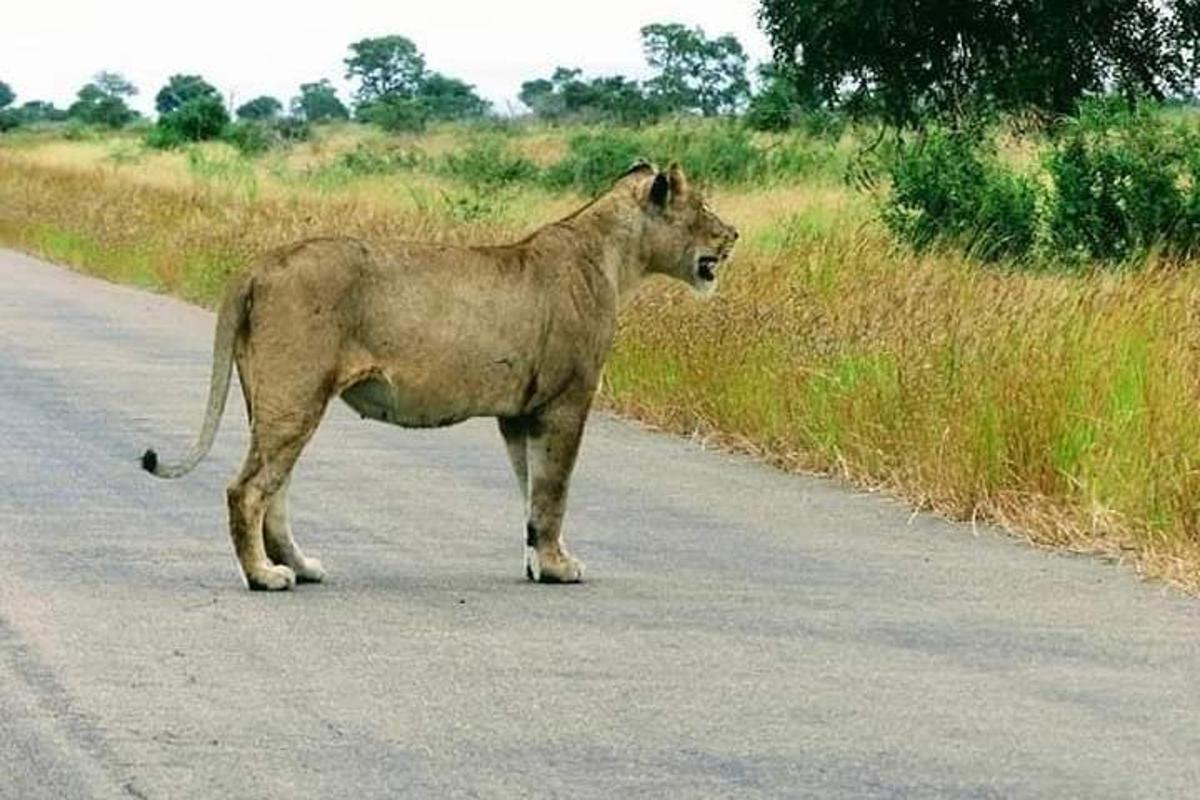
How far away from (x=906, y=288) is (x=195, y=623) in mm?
7269

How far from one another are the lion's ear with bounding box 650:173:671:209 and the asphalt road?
4.12ft

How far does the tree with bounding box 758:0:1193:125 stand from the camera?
3272 centimetres

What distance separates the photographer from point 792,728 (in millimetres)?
7207

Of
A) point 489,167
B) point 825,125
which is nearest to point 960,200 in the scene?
point 489,167

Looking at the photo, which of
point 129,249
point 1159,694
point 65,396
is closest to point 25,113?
point 129,249

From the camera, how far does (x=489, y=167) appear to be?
50844 millimetres

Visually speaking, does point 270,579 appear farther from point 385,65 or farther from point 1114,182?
point 385,65

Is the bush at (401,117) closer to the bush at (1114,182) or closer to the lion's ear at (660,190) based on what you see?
the bush at (1114,182)

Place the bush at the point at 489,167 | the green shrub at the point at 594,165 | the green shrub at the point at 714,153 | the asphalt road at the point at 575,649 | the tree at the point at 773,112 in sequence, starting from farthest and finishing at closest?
1. the tree at the point at 773,112
2. the bush at the point at 489,167
3. the green shrub at the point at 594,165
4. the green shrub at the point at 714,153
5. the asphalt road at the point at 575,649

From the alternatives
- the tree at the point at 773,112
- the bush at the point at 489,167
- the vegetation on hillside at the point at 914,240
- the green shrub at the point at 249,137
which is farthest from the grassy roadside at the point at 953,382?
the green shrub at the point at 249,137

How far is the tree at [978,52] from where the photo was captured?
32.7 meters

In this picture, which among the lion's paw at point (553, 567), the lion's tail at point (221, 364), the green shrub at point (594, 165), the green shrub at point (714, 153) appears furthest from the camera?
the green shrub at point (594, 165)

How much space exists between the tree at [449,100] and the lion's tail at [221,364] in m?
90.2

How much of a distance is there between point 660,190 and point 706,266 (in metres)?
0.35
